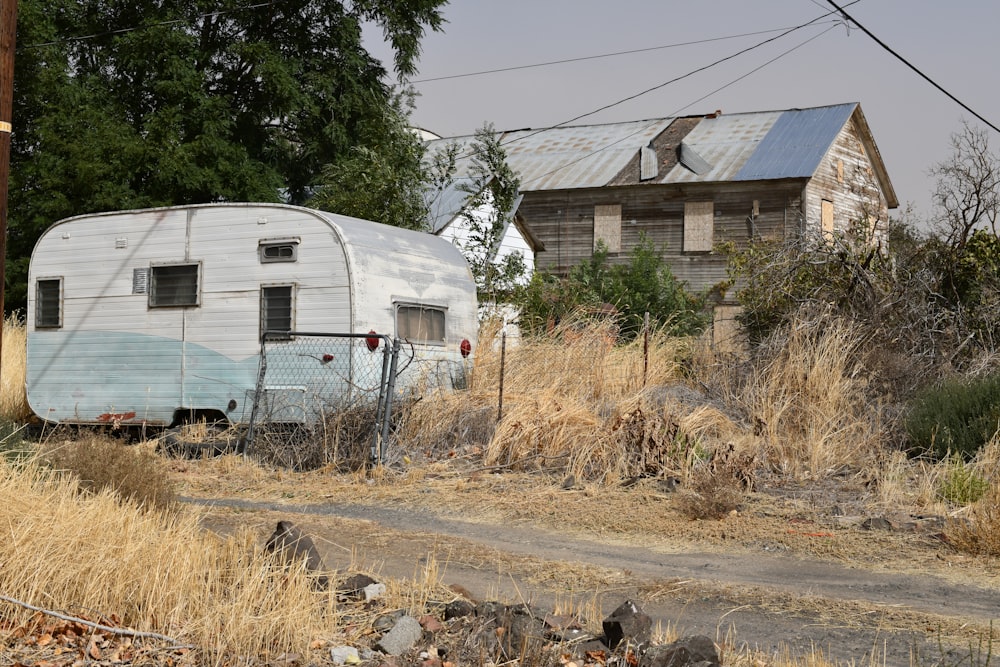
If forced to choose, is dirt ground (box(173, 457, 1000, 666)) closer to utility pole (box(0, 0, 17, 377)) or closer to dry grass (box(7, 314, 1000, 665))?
dry grass (box(7, 314, 1000, 665))

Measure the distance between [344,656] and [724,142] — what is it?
29.9m

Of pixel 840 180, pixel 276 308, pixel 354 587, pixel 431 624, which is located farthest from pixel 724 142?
pixel 431 624

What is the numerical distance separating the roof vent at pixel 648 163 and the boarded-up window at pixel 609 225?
3.88ft

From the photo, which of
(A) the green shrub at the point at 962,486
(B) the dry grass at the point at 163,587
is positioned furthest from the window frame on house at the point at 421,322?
(B) the dry grass at the point at 163,587

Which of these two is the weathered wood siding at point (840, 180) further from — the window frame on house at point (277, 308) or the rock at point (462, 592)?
the rock at point (462, 592)

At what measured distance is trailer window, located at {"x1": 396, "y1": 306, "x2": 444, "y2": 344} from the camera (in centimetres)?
1324

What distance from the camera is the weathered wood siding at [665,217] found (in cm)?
3067

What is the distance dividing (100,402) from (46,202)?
11936mm

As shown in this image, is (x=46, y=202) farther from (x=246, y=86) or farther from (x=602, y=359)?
(x=602, y=359)

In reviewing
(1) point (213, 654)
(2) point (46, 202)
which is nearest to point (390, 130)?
(2) point (46, 202)

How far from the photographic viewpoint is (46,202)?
953 inches

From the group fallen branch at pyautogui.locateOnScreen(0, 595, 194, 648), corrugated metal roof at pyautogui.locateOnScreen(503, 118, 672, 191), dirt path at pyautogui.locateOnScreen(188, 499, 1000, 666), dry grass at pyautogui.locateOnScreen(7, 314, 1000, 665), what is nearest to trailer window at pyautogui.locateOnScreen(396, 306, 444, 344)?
dry grass at pyautogui.locateOnScreen(7, 314, 1000, 665)

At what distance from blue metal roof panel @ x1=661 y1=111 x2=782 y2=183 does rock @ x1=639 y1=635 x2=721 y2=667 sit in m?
27.3

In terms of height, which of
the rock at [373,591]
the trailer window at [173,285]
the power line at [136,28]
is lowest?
the rock at [373,591]
